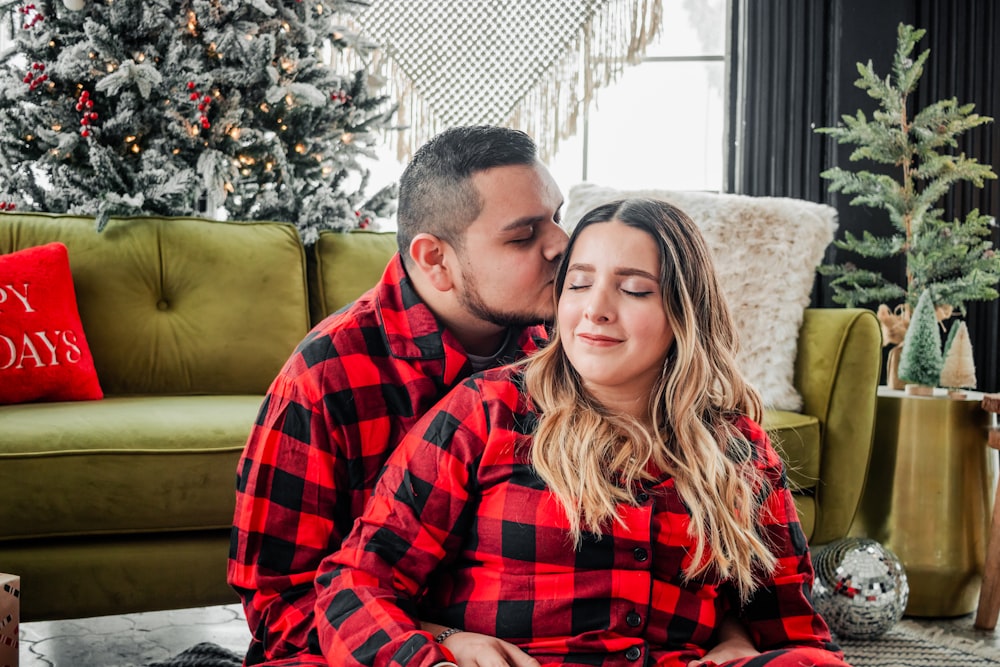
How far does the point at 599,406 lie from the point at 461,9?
2788 mm

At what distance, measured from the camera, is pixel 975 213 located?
2.77 m

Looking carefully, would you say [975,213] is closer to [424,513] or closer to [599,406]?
[599,406]

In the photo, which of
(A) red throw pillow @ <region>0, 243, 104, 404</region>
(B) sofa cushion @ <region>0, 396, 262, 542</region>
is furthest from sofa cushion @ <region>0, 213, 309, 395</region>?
(B) sofa cushion @ <region>0, 396, 262, 542</region>

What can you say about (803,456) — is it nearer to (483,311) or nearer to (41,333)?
(483,311)

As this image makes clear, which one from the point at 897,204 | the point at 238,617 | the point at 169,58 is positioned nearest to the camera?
the point at 238,617

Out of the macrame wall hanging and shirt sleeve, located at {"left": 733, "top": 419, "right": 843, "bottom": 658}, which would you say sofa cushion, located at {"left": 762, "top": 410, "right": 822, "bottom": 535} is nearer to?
shirt sleeve, located at {"left": 733, "top": 419, "right": 843, "bottom": 658}

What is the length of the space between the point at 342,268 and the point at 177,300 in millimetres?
407

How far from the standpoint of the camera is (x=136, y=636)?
189 cm

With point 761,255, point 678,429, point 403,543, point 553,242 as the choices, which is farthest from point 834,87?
point 403,543

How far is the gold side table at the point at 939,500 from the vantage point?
2141 millimetres

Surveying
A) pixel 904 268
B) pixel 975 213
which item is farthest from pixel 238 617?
pixel 904 268

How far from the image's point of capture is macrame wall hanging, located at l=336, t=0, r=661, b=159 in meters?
3.47

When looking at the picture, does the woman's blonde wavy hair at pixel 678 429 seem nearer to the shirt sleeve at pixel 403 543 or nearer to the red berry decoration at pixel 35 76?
the shirt sleeve at pixel 403 543

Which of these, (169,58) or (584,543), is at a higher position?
(169,58)
